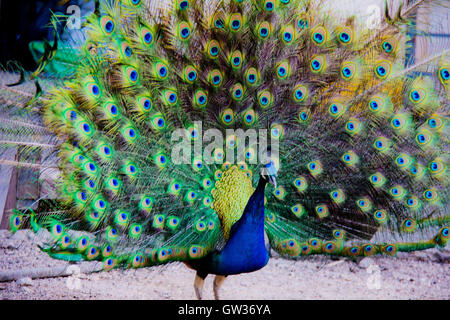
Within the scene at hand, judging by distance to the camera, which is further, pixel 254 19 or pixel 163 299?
pixel 163 299

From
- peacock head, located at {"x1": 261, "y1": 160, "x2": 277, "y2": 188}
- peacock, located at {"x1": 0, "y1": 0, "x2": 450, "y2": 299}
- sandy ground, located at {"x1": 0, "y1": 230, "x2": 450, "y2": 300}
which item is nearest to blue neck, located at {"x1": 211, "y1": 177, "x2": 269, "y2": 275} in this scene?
peacock, located at {"x1": 0, "y1": 0, "x2": 450, "y2": 299}

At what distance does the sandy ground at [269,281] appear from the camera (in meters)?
2.48

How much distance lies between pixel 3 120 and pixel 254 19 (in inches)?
50.1

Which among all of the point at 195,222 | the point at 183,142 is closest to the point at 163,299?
the point at 195,222

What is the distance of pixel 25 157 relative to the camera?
2.02 metres

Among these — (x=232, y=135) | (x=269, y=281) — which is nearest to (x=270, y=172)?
(x=232, y=135)

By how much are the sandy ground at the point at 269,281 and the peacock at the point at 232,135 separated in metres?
0.43

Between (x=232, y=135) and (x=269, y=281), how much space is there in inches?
49.2

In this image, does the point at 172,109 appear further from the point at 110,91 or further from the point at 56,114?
the point at 56,114

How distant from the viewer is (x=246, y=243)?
196 cm

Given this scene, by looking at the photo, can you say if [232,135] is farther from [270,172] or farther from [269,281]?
[269,281]

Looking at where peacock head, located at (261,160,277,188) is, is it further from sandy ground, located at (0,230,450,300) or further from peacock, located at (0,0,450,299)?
sandy ground, located at (0,230,450,300)

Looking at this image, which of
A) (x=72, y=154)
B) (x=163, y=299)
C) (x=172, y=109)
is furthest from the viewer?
(x=163, y=299)

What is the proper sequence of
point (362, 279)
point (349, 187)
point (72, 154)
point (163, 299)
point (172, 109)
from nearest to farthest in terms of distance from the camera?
point (72, 154) < point (172, 109) < point (349, 187) < point (163, 299) < point (362, 279)
